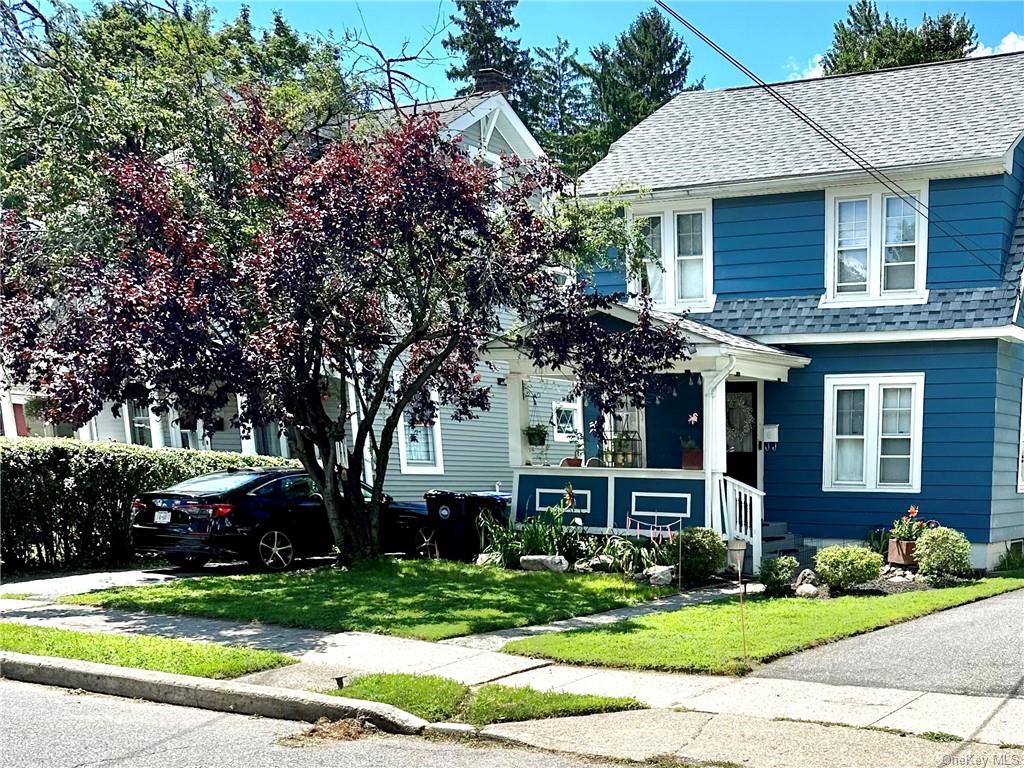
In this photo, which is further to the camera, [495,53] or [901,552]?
[495,53]

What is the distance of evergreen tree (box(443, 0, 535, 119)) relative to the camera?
4381 cm

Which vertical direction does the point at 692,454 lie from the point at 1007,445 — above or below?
below

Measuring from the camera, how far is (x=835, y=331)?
616 inches

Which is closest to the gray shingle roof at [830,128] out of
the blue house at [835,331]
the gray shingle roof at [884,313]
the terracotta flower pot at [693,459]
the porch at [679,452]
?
the blue house at [835,331]

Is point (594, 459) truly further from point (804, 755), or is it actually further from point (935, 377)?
point (804, 755)

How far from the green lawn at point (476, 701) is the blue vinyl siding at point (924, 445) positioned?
9.53 m

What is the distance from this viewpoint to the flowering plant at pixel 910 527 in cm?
1455

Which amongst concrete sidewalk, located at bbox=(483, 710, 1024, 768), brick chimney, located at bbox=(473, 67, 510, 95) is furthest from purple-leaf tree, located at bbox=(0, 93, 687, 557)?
brick chimney, located at bbox=(473, 67, 510, 95)

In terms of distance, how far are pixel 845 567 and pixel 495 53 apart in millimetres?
36855

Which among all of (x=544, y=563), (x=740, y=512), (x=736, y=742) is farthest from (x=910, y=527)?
(x=736, y=742)

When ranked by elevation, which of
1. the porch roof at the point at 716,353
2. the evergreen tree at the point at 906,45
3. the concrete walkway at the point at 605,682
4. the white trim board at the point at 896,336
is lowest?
the concrete walkway at the point at 605,682

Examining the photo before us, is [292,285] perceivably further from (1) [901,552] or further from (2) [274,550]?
(1) [901,552]

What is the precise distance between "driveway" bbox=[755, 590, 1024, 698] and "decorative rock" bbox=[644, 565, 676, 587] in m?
3.30

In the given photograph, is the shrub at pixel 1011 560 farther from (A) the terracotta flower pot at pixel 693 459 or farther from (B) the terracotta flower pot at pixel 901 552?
(A) the terracotta flower pot at pixel 693 459
